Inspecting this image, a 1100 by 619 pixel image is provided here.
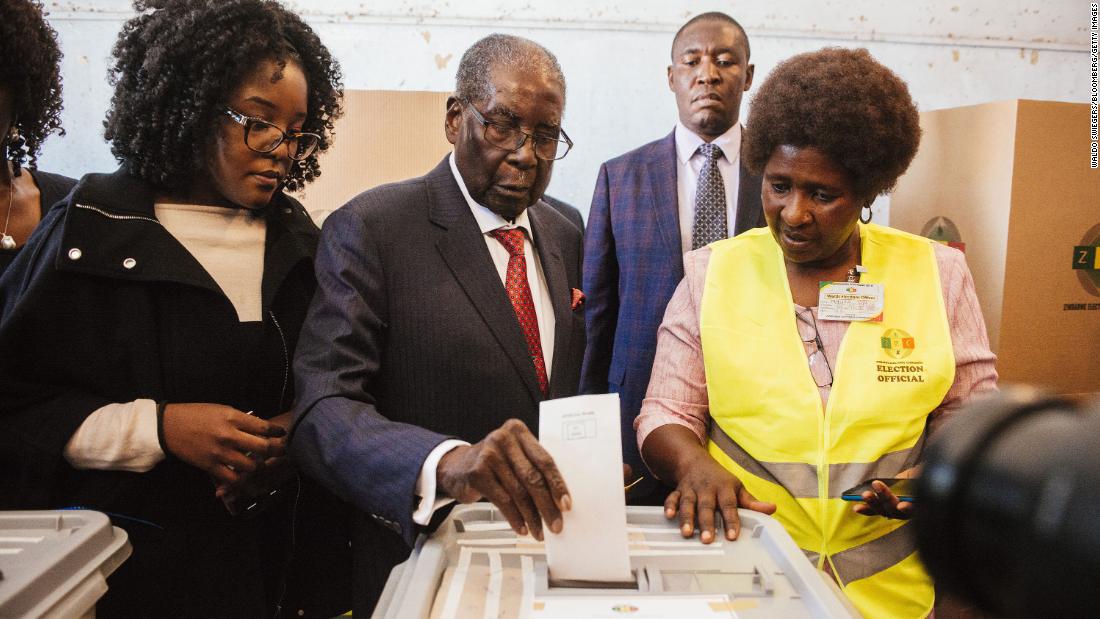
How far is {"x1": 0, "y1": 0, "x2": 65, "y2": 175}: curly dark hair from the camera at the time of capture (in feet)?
4.59

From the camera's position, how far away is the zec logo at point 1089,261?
7.49 feet

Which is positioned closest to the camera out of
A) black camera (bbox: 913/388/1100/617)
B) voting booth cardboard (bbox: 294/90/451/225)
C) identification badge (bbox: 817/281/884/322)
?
black camera (bbox: 913/388/1100/617)

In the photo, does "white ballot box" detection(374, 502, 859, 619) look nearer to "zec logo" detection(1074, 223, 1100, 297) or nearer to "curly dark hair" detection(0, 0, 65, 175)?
"curly dark hair" detection(0, 0, 65, 175)

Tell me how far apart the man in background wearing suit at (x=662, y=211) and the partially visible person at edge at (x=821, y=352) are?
83cm

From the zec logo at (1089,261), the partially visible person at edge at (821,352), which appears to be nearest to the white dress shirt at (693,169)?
the partially visible person at edge at (821,352)

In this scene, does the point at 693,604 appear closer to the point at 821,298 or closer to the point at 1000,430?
the point at 1000,430

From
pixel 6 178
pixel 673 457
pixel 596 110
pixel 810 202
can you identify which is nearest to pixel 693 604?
pixel 673 457

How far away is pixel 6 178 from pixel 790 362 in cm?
169

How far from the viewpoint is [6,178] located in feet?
5.63

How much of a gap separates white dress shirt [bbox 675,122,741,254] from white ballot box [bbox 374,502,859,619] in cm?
139

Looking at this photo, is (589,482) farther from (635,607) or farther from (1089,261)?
(1089,261)

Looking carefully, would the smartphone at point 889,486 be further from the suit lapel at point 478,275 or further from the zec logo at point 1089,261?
the zec logo at point 1089,261

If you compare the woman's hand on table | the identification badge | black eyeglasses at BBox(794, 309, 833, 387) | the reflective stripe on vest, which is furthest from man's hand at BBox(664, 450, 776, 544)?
the identification badge

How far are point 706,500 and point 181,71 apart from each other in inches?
45.6
